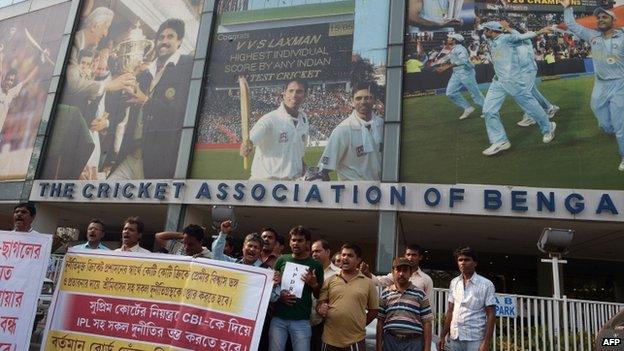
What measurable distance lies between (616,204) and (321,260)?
24.4ft

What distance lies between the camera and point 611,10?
10.5m

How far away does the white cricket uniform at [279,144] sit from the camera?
37.1 ft

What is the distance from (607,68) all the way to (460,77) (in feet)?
9.98

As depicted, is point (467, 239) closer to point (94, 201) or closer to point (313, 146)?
point (313, 146)

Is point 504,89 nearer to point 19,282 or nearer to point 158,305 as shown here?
point 158,305

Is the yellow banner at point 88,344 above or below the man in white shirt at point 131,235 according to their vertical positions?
below

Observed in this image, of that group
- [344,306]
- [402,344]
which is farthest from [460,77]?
[344,306]

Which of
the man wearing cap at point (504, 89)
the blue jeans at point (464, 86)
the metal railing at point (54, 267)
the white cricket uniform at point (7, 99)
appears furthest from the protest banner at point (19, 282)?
the white cricket uniform at point (7, 99)

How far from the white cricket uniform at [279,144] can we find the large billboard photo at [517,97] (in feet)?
8.11

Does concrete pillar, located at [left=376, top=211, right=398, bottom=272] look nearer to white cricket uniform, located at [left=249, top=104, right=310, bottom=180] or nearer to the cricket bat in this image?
white cricket uniform, located at [left=249, top=104, right=310, bottom=180]

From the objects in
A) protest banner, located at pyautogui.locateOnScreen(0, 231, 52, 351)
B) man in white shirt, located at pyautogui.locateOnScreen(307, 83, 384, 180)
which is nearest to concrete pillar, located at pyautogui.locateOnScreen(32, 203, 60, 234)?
man in white shirt, located at pyautogui.locateOnScreen(307, 83, 384, 180)

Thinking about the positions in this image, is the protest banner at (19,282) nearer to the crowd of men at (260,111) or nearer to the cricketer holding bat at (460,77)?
the crowd of men at (260,111)

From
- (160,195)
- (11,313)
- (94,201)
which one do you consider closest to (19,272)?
(11,313)

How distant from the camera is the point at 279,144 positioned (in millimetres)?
11562
